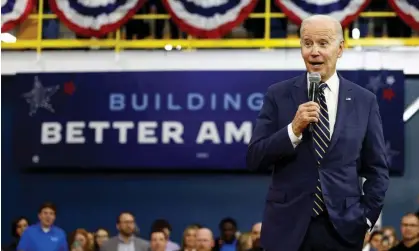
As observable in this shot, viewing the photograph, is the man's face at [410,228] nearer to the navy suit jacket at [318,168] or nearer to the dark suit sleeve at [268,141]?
the navy suit jacket at [318,168]

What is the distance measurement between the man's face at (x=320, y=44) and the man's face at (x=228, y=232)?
7.83 meters

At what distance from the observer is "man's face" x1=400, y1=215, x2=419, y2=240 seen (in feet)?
28.0

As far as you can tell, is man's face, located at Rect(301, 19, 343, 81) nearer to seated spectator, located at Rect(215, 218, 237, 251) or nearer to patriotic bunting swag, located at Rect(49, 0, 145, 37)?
seated spectator, located at Rect(215, 218, 237, 251)

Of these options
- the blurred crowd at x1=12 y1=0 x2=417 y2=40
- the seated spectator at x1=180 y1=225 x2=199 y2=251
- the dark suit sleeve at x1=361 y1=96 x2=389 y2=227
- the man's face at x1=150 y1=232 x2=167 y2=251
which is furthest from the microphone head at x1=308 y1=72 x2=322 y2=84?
the blurred crowd at x1=12 y1=0 x2=417 y2=40

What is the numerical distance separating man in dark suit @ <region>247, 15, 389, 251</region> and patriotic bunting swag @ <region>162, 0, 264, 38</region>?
907 cm

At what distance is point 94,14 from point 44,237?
3661mm

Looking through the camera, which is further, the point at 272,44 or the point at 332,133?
the point at 272,44

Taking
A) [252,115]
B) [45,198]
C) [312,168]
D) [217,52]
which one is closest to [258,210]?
[252,115]

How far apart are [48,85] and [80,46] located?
74cm

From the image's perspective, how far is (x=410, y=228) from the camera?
28.1ft

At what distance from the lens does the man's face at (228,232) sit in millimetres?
10727

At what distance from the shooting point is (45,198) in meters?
12.7

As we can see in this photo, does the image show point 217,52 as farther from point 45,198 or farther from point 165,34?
point 45,198

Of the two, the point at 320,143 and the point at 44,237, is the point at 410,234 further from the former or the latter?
the point at 320,143
